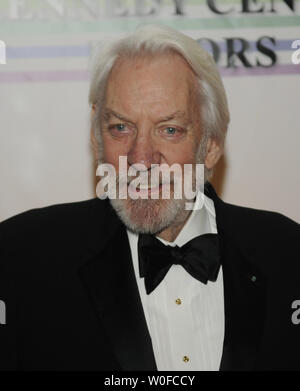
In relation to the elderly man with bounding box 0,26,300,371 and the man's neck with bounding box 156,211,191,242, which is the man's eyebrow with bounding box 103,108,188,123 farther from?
the man's neck with bounding box 156,211,191,242

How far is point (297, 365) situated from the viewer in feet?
6.39

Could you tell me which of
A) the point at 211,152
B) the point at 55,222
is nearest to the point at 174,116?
the point at 211,152

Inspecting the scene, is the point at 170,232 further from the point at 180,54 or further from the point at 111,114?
the point at 180,54

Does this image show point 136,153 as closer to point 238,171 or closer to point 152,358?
point 152,358

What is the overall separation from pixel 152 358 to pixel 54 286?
14.6 inches

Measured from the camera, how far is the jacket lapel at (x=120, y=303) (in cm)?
180

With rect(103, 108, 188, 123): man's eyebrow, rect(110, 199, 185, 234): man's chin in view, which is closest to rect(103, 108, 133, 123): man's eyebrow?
rect(103, 108, 188, 123): man's eyebrow

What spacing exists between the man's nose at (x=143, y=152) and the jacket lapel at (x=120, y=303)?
0.93ft

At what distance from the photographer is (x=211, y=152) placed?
2.12 metres

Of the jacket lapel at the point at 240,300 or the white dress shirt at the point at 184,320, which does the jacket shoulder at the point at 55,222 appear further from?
the jacket lapel at the point at 240,300

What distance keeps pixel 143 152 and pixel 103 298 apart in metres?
0.45

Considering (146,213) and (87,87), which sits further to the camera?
(87,87)

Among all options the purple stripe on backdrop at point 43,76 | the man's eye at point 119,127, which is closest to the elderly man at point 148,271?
the man's eye at point 119,127

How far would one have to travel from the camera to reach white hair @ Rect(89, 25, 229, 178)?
1.92m
